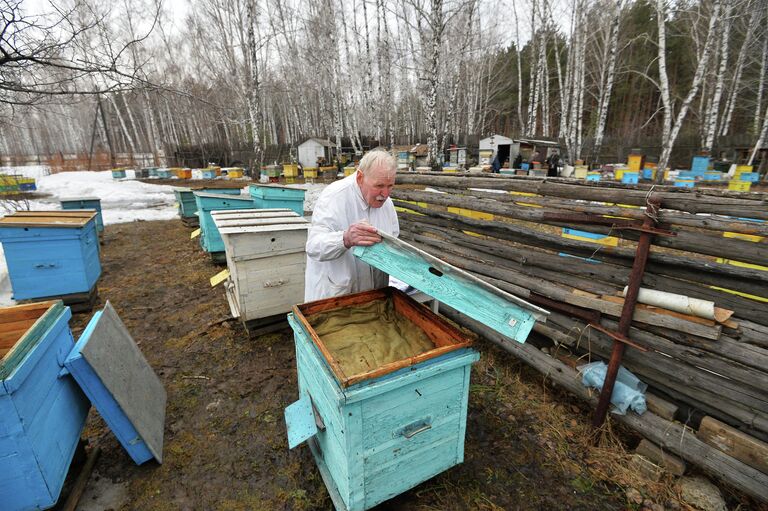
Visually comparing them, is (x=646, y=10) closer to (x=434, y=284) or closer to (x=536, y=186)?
(x=536, y=186)

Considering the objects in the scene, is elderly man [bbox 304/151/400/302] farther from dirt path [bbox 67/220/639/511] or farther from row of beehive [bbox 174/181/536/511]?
dirt path [bbox 67/220/639/511]

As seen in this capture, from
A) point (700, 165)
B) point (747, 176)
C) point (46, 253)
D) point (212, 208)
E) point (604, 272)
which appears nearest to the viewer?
point (604, 272)

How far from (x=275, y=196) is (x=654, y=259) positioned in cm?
594

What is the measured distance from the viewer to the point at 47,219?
15.1 ft

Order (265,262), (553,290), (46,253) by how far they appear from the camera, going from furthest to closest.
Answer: (46,253) < (265,262) < (553,290)

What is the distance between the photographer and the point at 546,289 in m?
3.35

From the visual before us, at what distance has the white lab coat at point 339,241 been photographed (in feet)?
7.66

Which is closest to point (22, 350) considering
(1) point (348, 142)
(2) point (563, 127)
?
(2) point (563, 127)

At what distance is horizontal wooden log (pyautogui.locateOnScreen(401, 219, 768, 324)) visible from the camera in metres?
2.32

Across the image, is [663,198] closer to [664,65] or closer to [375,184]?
[375,184]

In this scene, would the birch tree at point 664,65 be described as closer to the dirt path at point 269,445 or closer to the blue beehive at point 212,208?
the dirt path at point 269,445

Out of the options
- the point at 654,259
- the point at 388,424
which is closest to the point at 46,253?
the point at 388,424

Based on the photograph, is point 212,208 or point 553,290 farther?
point 212,208

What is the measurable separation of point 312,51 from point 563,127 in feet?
59.8
